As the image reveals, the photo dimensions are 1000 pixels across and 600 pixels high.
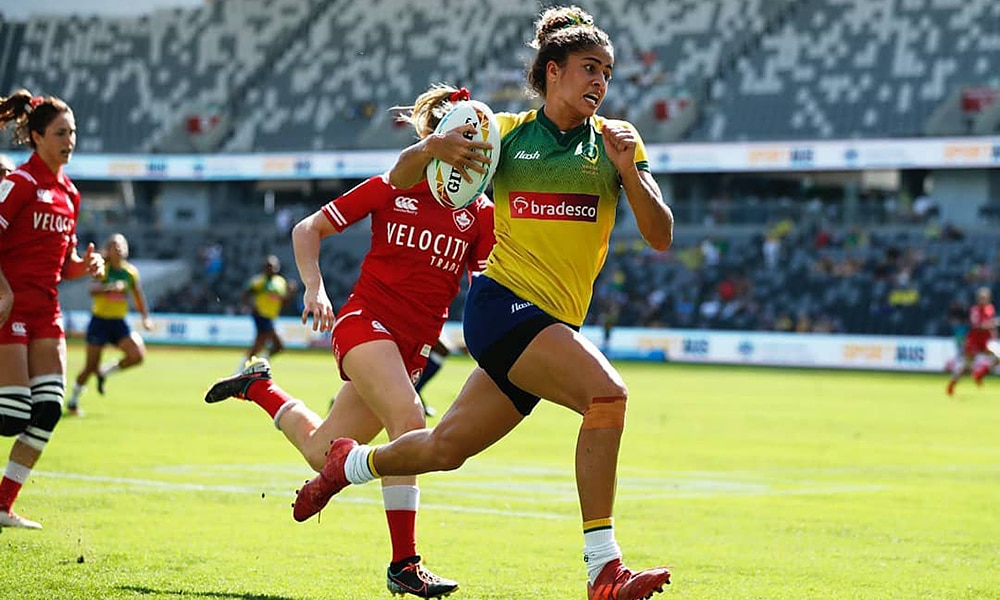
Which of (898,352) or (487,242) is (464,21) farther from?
(487,242)

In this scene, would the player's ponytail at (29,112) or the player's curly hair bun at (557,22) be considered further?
the player's ponytail at (29,112)

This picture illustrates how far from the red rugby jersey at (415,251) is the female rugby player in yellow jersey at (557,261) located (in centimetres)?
133

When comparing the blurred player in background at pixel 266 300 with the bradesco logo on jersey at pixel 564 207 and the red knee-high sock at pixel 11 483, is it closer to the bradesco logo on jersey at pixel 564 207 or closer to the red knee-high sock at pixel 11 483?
the red knee-high sock at pixel 11 483

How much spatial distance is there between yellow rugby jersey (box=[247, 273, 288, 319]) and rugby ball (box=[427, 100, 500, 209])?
22.0 metres

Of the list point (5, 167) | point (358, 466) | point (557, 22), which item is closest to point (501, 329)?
point (358, 466)

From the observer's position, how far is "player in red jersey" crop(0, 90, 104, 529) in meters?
8.77

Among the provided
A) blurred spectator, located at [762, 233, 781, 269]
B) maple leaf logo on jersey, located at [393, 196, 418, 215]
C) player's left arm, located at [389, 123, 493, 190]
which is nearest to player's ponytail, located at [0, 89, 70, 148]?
maple leaf logo on jersey, located at [393, 196, 418, 215]

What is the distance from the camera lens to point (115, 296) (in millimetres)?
20328

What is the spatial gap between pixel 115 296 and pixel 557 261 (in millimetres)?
15191

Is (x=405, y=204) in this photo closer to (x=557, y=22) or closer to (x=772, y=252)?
(x=557, y=22)

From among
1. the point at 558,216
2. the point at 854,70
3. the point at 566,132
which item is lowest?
the point at 558,216

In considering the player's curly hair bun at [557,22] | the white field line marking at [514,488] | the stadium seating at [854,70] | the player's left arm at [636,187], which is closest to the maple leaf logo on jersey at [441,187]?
the player's curly hair bun at [557,22]

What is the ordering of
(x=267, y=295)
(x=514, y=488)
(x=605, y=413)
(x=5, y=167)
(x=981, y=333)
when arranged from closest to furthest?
(x=605, y=413) < (x=5, y=167) < (x=514, y=488) < (x=267, y=295) < (x=981, y=333)

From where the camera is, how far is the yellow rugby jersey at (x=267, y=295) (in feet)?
92.6
